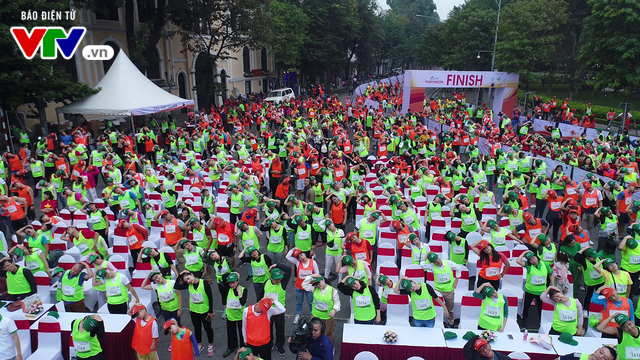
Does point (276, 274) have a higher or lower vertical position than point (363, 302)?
higher

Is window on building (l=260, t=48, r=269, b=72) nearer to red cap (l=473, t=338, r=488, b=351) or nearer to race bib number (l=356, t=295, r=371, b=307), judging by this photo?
race bib number (l=356, t=295, r=371, b=307)

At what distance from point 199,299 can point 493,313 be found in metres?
4.12

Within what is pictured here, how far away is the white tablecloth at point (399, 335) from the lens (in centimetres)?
581

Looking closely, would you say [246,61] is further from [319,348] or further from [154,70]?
[319,348]

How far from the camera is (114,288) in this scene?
659cm

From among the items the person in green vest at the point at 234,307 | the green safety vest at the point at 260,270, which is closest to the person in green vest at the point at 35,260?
the person in green vest at the point at 234,307

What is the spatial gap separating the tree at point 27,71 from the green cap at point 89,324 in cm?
1426

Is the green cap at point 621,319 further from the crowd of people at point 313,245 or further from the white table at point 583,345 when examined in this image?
the white table at point 583,345

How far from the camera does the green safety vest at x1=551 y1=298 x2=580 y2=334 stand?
19.4 feet

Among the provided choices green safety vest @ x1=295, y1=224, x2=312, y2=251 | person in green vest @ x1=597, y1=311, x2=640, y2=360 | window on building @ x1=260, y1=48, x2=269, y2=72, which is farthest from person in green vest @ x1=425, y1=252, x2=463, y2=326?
window on building @ x1=260, y1=48, x2=269, y2=72

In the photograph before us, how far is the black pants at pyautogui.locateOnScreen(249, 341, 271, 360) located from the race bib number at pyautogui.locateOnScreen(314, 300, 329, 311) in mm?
830

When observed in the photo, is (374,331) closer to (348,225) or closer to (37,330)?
(37,330)

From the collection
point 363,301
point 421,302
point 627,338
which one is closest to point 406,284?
point 421,302

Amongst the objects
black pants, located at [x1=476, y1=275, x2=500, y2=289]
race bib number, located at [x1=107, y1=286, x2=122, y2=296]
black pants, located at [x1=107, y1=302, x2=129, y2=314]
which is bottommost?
black pants, located at [x1=107, y1=302, x2=129, y2=314]
